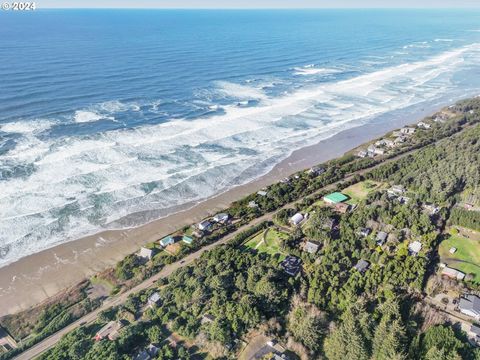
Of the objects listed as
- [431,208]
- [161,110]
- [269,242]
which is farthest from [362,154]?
[161,110]

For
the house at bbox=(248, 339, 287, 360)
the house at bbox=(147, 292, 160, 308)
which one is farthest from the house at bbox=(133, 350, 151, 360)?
the house at bbox=(248, 339, 287, 360)

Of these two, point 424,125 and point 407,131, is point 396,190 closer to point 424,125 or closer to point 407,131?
point 407,131

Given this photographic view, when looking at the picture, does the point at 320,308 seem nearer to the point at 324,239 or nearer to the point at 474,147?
the point at 324,239

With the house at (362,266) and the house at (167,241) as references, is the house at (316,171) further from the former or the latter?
the house at (167,241)

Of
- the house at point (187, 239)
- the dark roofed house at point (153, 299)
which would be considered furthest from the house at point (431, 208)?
the dark roofed house at point (153, 299)

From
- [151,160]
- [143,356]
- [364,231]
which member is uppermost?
[151,160]
